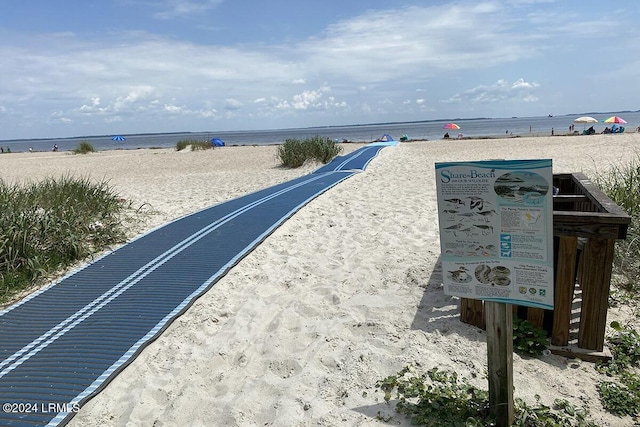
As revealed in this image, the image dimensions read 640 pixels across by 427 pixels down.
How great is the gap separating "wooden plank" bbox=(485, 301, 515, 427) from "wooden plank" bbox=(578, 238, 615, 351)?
0.95 metres

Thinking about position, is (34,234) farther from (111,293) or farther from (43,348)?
(43,348)

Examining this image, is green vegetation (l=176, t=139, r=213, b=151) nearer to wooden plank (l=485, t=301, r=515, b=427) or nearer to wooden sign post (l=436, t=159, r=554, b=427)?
wooden sign post (l=436, t=159, r=554, b=427)

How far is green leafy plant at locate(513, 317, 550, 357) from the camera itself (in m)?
3.13

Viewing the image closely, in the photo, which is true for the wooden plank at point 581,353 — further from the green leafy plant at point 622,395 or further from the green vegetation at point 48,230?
the green vegetation at point 48,230

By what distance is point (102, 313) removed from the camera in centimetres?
412

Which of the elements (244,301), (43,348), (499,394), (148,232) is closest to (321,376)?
(499,394)

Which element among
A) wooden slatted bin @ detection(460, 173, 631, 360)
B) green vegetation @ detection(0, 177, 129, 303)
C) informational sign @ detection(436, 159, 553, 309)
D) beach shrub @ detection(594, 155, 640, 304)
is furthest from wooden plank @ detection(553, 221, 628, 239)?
green vegetation @ detection(0, 177, 129, 303)

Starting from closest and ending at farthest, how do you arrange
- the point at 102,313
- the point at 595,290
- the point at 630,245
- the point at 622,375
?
the point at 622,375, the point at 595,290, the point at 102,313, the point at 630,245

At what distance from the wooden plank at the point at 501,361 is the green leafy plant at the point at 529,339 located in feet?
2.61

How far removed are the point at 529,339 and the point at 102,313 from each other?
137 inches

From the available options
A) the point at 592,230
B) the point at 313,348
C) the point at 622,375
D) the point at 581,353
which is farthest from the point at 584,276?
the point at 313,348

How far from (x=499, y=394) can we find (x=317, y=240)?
12.5 ft

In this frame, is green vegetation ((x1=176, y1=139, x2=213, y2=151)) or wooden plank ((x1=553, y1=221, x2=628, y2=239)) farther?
green vegetation ((x1=176, y1=139, x2=213, y2=151))

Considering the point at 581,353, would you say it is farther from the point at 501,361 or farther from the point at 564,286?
the point at 501,361
